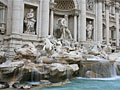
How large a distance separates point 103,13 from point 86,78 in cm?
1303

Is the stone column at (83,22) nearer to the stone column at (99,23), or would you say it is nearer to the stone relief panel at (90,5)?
the stone relief panel at (90,5)

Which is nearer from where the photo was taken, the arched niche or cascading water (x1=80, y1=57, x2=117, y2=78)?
cascading water (x1=80, y1=57, x2=117, y2=78)

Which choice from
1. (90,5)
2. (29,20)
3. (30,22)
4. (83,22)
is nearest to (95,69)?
(30,22)

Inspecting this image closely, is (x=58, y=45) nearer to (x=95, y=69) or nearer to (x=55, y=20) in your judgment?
(x=95, y=69)

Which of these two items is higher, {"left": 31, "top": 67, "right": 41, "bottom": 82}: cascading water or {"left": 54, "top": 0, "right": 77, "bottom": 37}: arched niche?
{"left": 54, "top": 0, "right": 77, "bottom": 37}: arched niche

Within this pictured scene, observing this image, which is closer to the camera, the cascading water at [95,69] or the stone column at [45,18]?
the cascading water at [95,69]

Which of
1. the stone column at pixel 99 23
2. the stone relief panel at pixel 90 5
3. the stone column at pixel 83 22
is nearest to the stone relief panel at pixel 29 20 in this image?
the stone column at pixel 83 22

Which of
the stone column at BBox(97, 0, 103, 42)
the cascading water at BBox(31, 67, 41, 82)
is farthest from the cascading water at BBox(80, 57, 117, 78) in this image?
the stone column at BBox(97, 0, 103, 42)

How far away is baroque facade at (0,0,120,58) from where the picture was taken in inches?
512

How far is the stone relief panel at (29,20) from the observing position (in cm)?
1384

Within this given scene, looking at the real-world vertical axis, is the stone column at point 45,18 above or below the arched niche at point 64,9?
below

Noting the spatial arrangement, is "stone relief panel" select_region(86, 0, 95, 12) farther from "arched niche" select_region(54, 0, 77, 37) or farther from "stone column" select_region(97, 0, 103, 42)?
"arched niche" select_region(54, 0, 77, 37)

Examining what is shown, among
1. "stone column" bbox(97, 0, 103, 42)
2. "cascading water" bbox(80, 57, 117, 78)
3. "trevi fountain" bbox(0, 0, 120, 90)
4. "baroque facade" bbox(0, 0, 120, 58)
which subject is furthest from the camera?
"stone column" bbox(97, 0, 103, 42)

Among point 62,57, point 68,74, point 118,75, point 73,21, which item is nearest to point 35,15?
point 73,21
